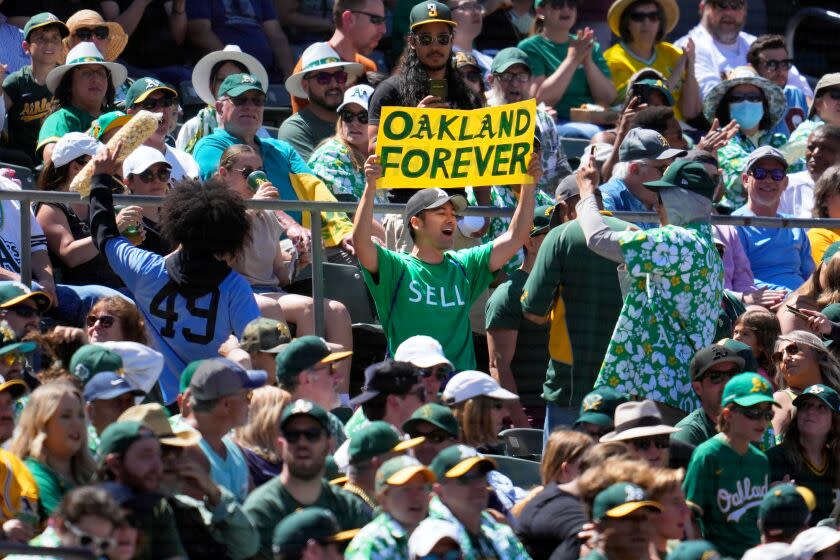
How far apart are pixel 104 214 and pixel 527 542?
242 centimetres

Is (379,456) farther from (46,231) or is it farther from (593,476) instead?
(46,231)

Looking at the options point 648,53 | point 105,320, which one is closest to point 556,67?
point 648,53

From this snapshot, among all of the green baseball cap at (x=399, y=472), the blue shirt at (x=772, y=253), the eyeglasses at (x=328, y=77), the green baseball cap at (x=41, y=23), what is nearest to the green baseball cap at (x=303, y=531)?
the green baseball cap at (x=399, y=472)

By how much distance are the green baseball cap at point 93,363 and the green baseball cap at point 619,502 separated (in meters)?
1.82

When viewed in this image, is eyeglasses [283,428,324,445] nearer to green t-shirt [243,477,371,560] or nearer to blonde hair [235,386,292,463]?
green t-shirt [243,477,371,560]

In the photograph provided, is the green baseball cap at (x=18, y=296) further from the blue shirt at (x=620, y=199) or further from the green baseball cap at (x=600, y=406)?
the blue shirt at (x=620, y=199)

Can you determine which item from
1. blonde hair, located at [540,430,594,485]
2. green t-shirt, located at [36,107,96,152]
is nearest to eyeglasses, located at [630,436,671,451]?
blonde hair, located at [540,430,594,485]

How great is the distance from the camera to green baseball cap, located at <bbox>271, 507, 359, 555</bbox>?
19.3ft

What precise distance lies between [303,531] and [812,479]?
2933mm

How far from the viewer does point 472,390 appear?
7680mm

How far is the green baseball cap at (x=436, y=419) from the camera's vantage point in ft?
23.0

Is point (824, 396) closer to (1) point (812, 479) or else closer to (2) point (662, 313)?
(1) point (812, 479)

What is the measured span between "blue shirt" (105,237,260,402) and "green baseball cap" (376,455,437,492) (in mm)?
1849

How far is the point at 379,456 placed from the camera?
21.9 feet
